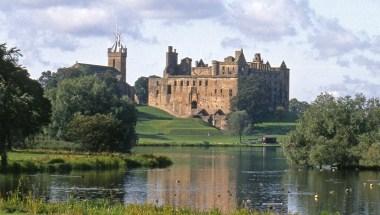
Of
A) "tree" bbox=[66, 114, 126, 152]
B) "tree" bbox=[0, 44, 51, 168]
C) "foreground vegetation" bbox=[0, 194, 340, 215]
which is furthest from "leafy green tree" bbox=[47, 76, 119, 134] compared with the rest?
"foreground vegetation" bbox=[0, 194, 340, 215]

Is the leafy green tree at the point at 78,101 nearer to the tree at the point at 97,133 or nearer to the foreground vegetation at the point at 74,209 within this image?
the tree at the point at 97,133

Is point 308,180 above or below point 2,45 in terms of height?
below

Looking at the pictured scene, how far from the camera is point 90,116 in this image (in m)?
96.1

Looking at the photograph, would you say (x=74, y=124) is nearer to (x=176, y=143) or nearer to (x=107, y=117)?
(x=107, y=117)

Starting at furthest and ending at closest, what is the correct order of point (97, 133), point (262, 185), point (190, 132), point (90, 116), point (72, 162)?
point (190, 132), point (90, 116), point (97, 133), point (72, 162), point (262, 185)

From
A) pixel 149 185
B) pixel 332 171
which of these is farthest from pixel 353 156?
pixel 149 185

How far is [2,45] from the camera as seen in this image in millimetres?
65688

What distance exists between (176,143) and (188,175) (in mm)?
84466

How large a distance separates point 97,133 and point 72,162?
1659cm

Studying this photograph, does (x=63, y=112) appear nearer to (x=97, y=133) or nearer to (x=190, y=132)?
(x=97, y=133)

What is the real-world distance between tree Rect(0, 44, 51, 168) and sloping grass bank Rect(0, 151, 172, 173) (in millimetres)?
1721

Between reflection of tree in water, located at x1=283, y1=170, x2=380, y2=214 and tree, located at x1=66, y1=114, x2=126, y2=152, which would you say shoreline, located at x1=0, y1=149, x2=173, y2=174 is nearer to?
tree, located at x1=66, y1=114, x2=126, y2=152

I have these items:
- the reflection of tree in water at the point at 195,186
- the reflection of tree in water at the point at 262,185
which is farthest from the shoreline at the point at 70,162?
the reflection of tree in water at the point at 262,185

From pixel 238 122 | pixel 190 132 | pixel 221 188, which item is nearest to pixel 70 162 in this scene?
pixel 221 188
